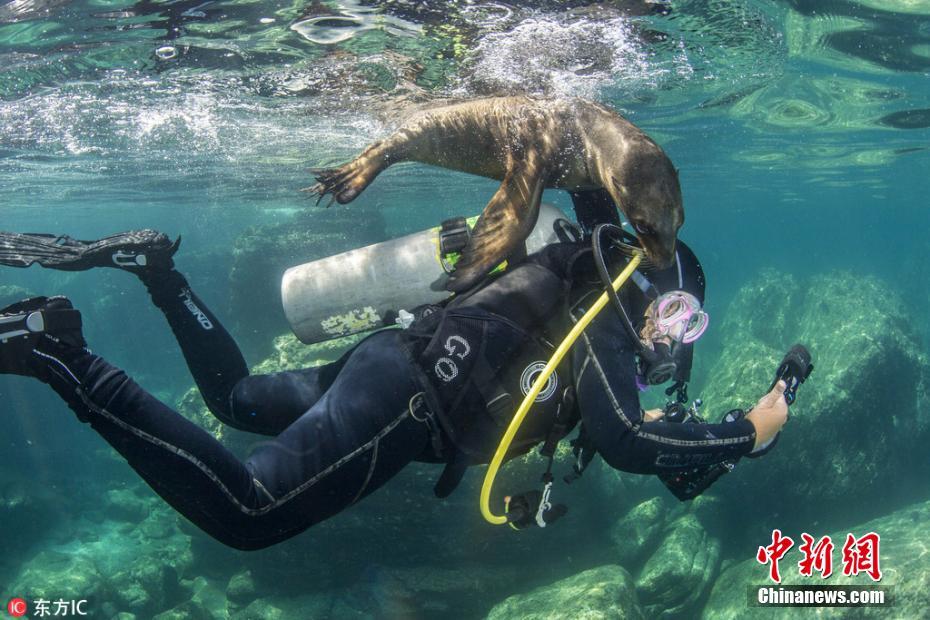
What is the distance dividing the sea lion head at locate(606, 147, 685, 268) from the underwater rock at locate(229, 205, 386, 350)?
1756 centimetres

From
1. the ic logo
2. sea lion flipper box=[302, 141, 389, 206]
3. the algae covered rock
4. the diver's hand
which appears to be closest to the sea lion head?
the diver's hand

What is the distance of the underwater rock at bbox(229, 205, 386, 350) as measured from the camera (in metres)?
20.6

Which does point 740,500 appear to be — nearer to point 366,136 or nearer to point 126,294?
point 366,136

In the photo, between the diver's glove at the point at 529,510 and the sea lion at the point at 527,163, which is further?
the sea lion at the point at 527,163

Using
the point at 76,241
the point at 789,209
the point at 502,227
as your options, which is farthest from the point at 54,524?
the point at 789,209

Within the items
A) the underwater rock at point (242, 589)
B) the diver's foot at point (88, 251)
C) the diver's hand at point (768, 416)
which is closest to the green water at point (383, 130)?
the underwater rock at point (242, 589)

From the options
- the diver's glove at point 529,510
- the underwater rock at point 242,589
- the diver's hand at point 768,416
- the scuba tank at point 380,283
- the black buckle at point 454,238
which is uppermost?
the black buckle at point 454,238

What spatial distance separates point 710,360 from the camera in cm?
2481

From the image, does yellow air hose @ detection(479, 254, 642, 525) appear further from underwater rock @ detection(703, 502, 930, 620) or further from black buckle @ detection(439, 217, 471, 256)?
underwater rock @ detection(703, 502, 930, 620)

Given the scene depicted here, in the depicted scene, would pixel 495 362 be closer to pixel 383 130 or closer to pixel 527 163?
pixel 527 163

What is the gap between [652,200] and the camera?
3.57 meters

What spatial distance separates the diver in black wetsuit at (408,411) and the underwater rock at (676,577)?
7965mm

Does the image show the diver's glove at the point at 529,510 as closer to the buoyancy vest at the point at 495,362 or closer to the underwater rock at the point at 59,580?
the buoyancy vest at the point at 495,362

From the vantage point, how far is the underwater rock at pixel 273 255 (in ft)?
67.6
